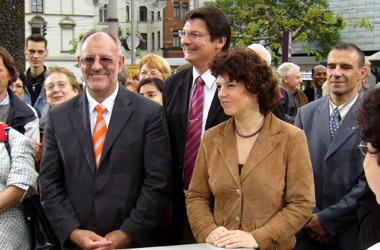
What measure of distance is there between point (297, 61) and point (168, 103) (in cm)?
4129

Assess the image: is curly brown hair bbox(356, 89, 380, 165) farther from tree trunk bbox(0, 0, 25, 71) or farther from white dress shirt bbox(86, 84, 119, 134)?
tree trunk bbox(0, 0, 25, 71)

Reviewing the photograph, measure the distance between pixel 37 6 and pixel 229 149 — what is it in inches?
2154

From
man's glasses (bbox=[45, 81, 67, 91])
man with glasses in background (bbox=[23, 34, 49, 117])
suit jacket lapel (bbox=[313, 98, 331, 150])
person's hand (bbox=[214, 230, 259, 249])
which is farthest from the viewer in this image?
man with glasses in background (bbox=[23, 34, 49, 117])

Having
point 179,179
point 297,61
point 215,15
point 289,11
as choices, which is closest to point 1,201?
point 179,179

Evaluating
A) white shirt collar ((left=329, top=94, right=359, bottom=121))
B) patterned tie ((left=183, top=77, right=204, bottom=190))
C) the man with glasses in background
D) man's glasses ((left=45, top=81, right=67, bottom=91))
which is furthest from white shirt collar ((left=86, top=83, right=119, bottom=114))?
the man with glasses in background

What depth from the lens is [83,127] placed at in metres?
3.30

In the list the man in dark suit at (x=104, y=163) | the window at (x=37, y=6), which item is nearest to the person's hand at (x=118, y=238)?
the man in dark suit at (x=104, y=163)

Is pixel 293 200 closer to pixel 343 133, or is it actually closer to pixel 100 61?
pixel 343 133

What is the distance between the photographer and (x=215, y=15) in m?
3.69

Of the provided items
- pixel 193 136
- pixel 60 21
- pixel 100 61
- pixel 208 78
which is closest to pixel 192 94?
pixel 208 78

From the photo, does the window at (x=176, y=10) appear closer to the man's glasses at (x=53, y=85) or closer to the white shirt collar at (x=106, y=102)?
→ the man's glasses at (x=53, y=85)

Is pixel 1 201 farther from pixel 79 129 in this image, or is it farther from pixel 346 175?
pixel 346 175

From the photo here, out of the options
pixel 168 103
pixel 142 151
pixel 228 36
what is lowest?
pixel 142 151

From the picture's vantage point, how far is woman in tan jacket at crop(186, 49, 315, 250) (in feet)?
9.39
